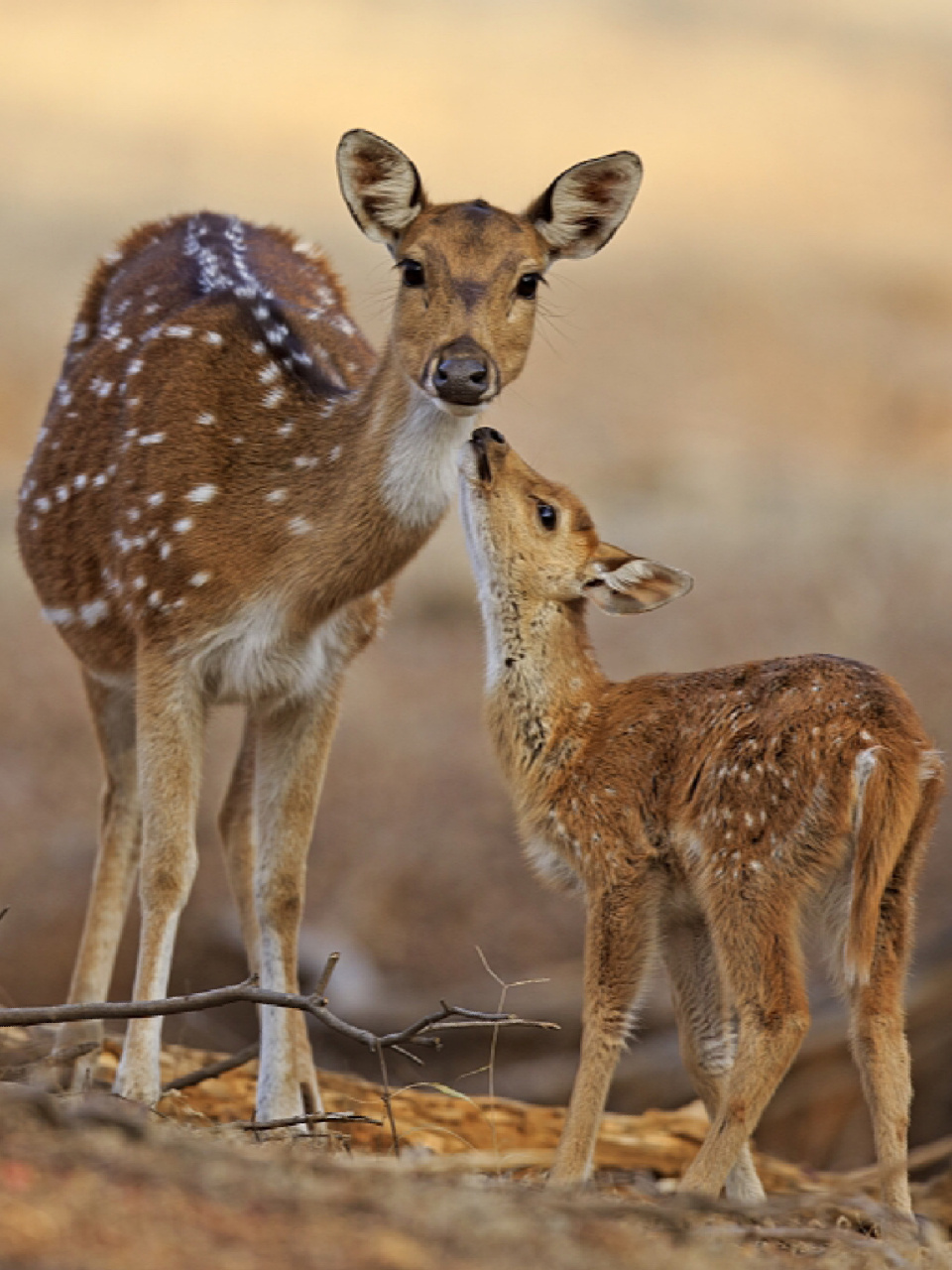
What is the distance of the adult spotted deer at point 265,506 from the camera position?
571cm

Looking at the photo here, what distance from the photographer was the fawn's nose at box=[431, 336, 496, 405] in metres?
5.36

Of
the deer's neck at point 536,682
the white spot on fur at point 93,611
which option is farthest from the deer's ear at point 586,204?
the white spot on fur at point 93,611

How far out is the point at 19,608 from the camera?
46.2 ft

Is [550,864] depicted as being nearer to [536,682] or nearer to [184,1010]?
[536,682]

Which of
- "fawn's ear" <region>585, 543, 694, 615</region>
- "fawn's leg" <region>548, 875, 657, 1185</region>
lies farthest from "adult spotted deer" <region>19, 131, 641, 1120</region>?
"fawn's leg" <region>548, 875, 657, 1185</region>

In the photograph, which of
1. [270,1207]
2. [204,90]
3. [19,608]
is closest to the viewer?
[270,1207]

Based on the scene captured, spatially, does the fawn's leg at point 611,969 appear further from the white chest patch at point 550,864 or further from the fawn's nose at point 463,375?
the fawn's nose at point 463,375

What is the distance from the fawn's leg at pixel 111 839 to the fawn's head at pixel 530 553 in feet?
5.67

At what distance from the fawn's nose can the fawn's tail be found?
1576mm

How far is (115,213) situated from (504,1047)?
13447 mm

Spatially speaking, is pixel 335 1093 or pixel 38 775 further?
pixel 38 775

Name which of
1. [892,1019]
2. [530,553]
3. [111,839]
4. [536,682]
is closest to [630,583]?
[530,553]

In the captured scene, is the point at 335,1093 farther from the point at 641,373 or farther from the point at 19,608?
the point at 641,373

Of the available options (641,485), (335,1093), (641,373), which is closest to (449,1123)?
(335,1093)
